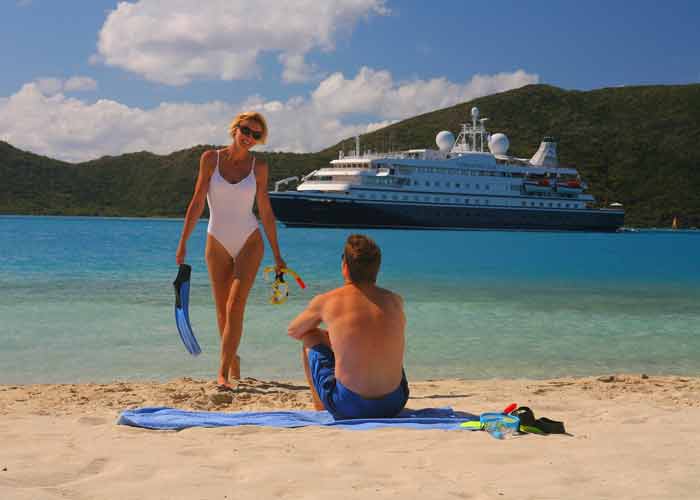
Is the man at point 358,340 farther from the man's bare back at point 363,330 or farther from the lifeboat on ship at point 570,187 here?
the lifeboat on ship at point 570,187

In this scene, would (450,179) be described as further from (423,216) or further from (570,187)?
(570,187)

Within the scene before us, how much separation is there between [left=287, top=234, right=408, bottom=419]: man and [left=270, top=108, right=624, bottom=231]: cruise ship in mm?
45810

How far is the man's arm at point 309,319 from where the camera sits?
3.18 meters

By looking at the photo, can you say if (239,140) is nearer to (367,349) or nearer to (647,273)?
(367,349)

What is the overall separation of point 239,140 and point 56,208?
97.9 metres

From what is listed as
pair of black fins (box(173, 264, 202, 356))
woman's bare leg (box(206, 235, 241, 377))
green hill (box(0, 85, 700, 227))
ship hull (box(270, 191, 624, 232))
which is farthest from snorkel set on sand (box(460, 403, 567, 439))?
green hill (box(0, 85, 700, 227))

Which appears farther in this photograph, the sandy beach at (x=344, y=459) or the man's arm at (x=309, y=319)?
the man's arm at (x=309, y=319)

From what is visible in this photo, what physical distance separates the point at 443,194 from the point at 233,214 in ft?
169

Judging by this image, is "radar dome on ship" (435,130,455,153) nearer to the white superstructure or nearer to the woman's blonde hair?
the white superstructure

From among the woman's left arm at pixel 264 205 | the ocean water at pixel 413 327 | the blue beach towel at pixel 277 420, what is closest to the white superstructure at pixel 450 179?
the ocean water at pixel 413 327

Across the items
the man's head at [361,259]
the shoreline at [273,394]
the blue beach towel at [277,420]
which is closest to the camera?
the man's head at [361,259]

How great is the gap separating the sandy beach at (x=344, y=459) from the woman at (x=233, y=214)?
2.23ft

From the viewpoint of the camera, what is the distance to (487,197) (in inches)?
2249

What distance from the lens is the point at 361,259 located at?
305 centimetres
